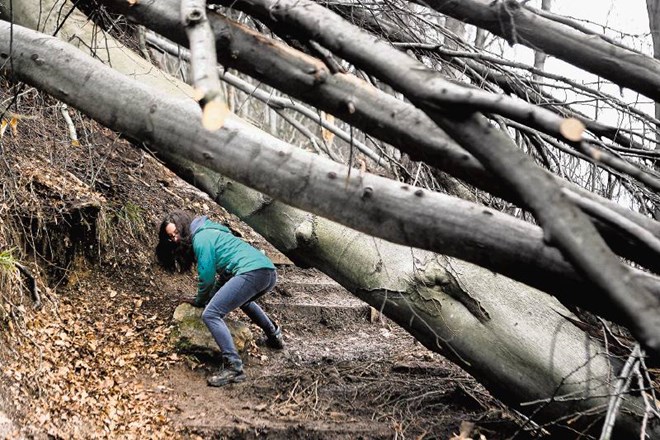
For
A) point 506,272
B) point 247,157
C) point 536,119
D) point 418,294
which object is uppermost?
point 536,119

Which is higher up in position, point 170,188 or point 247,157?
point 247,157

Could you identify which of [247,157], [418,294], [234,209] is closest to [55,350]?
[234,209]

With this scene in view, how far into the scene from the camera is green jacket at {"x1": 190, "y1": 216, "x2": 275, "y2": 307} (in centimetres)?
553

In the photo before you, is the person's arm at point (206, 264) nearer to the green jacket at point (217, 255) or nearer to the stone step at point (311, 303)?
the green jacket at point (217, 255)

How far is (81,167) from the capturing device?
659 cm

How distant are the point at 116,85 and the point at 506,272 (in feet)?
5.03

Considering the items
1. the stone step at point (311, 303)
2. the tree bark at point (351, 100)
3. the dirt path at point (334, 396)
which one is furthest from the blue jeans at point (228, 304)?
the tree bark at point (351, 100)

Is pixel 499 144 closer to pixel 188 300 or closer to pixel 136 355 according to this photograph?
pixel 136 355

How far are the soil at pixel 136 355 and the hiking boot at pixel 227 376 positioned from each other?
0.25 feet

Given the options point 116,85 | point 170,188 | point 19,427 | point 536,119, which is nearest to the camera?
point 536,119

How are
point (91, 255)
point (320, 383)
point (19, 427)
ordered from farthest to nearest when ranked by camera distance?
point (91, 255), point (320, 383), point (19, 427)

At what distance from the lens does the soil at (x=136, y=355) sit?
454 cm

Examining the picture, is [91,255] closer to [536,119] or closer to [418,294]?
[418,294]

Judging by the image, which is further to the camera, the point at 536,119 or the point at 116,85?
the point at 116,85
